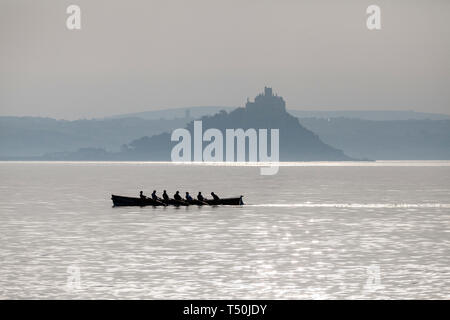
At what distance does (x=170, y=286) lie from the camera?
1563 inches

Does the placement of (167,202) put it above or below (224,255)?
below

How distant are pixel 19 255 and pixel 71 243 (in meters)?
8.21

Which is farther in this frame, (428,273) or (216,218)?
(216,218)

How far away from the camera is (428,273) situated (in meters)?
44.3

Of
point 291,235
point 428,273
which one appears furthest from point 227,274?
point 291,235

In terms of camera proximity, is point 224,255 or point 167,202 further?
point 167,202

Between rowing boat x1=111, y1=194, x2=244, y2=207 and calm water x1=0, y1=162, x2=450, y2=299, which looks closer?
calm water x1=0, y1=162, x2=450, y2=299

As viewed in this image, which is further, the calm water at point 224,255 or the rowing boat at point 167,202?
the rowing boat at point 167,202

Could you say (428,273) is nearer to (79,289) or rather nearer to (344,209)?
(79,289)
